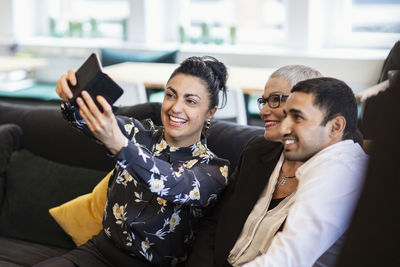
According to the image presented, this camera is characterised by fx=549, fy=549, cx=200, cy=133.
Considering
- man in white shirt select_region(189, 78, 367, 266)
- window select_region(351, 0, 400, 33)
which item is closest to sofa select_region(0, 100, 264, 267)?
man in white shirt select_region(189, 78, 367, 266)

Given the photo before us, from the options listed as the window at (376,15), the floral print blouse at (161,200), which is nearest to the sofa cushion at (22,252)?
the floral print blouse at (161,200)

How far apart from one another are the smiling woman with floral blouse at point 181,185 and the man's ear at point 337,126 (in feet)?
1.57

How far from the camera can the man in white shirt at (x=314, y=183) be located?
3.88ft

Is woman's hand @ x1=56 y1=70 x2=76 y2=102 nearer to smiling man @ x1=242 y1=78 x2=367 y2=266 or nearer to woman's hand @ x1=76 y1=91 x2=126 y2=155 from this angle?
woman's hand @ x1=76 y1=91 x2=126 y2=155

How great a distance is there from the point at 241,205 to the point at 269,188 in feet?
0.32

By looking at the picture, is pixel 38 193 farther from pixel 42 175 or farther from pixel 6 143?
pixel 6 143

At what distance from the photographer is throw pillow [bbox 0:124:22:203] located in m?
2.50

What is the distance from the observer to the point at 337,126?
4.24 ft

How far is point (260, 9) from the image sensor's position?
17.7ft

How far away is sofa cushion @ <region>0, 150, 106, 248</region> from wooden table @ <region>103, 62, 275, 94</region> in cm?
147

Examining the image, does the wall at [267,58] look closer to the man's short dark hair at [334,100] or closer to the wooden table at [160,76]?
the wooden table at [160,76]

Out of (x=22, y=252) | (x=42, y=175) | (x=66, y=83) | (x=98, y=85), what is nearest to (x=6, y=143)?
(x=42, y=175)

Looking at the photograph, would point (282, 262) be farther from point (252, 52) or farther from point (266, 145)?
point (252, 52)

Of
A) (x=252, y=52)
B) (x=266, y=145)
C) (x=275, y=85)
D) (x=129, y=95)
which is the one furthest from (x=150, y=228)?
(x=252, y=52)
